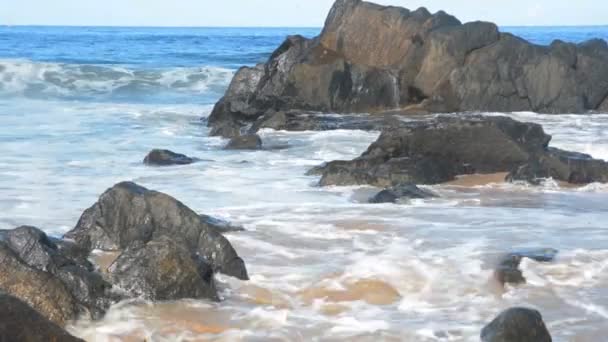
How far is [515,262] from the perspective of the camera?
7355 mm

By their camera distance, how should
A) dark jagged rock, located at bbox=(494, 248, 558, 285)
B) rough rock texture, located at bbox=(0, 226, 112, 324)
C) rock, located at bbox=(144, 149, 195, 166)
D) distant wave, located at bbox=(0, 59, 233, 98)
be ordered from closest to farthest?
rough rock texture, located at bbox=(0, 226, 112, 324)
dark jagged rock, located at bbox=(494, 248, 558, 285)
rock, located at bbox=(144, 149, 195, 166)
distant wave, located at bbox=(0, 59, 233, 98)

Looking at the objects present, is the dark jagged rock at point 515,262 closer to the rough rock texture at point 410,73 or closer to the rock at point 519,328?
the rock at point 519,328

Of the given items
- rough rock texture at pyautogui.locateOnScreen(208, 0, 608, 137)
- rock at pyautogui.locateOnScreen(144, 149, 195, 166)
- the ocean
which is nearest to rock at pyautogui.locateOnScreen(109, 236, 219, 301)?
the ocean

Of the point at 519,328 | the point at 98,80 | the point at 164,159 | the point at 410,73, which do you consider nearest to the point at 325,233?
the point at 519,328

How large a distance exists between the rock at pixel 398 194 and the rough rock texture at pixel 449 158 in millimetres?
768

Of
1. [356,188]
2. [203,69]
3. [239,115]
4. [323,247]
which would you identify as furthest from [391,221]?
[203,69]

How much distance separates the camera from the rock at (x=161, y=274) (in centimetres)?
652

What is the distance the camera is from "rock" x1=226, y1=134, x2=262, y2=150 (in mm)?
14945

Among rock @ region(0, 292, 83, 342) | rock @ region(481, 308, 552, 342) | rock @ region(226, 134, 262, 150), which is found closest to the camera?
rock @ region(0, 292, 83, 342)

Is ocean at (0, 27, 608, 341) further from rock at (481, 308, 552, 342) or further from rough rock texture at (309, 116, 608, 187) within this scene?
rock at (481, 308, 552, 342)

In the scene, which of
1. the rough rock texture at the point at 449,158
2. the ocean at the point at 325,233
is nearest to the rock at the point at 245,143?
the ocean at the point at 325,233

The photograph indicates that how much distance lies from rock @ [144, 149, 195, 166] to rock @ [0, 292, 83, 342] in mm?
9205

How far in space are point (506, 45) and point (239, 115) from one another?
5754 millimetres

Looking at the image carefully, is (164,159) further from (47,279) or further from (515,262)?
(47,279)
